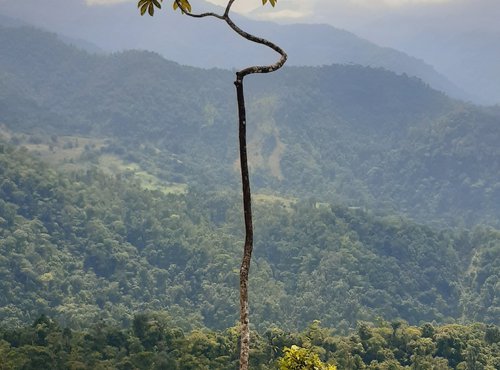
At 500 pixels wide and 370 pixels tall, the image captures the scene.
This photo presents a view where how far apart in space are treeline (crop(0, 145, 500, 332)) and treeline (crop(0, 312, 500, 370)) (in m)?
23.5

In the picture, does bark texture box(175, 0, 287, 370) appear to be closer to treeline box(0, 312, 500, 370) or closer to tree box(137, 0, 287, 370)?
tree box(137, 0, 287, 370)

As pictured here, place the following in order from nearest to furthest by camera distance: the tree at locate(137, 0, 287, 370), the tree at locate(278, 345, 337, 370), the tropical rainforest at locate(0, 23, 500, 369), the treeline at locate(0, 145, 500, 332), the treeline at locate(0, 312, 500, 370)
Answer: the tree at locate(137, 0, 287, 370)
the tree at locate(278, 345, 337, 370)
the treeline at locate(0, 312, 500, 370)
the tropical rainforest at locate(0, 23, 500, 369)
the treeline at locate(0, 145, 500, 332)

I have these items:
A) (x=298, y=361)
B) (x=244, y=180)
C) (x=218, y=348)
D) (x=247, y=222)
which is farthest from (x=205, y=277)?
(x=244, y=180)

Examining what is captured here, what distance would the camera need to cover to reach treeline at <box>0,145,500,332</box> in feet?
272

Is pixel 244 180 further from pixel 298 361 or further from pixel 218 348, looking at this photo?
pixel 218 348

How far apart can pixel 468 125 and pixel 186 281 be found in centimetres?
11219

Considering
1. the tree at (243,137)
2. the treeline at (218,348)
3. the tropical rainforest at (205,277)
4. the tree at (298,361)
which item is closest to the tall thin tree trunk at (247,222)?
the tree at (243,137)

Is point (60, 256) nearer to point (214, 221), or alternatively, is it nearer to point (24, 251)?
point (24, 251)

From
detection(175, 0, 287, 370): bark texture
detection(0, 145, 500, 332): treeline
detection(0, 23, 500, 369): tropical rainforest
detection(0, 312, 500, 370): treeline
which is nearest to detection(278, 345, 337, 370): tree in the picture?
detection(175, 0, 287, 370): bark texture

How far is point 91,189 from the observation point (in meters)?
110

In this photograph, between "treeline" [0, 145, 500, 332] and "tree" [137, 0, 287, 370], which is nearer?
"tree" [137, 0, 287, 370]

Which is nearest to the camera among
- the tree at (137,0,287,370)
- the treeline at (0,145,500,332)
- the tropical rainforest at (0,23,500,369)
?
the tree at (137,0,287,370)

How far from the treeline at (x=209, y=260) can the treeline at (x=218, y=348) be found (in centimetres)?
2352

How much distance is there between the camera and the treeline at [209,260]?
83000 millimetres
